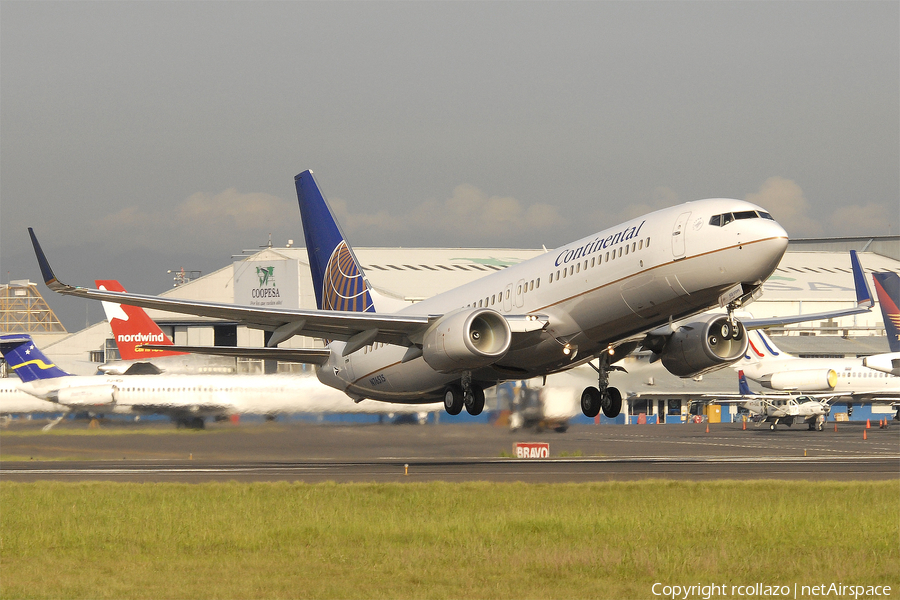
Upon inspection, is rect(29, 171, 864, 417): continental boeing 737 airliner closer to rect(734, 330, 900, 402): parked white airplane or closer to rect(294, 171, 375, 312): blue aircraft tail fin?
rect(294, 171, 375, 312): blue aircraft tail fin

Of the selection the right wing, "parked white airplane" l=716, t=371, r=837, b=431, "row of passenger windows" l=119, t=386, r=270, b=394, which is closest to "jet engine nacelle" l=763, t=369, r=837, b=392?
"parked white airplane" l=716, t=371, r=837, b=431

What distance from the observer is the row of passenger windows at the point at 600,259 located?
2733 cm

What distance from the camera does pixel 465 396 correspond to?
110ft

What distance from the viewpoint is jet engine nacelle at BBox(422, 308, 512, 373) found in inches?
1150

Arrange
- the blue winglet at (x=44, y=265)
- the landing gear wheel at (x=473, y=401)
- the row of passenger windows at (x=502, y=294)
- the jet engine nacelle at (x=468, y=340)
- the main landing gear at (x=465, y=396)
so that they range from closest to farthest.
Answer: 1. the blue winglet at (x=44, y=265)
2. the jet engine nacelle at (x=468, y=340)
3. the row of passenger windows at (x=502, y=294)
4. the main landing gear at (x=465, y=396)
5. the landing gear wheel at (x=473, y=401)

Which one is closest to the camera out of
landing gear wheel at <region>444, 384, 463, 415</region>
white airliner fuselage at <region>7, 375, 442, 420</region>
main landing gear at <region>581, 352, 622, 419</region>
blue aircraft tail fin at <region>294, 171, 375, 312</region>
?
landing gear wheel at <region>444, 384, 463, 415</region>

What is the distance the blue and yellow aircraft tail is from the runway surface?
6072mm

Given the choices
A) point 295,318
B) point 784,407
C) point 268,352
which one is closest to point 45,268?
point 295,318

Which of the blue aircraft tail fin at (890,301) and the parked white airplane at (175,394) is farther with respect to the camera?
the blue aircraft tail fin at (890,301)

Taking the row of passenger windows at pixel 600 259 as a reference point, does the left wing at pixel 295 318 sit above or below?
below

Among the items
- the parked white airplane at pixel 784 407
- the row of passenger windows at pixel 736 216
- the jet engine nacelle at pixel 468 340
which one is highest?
the row of passenger windows at pixel 736 216

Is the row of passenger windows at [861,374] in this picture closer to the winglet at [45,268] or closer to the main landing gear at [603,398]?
the main landing gear at [603,398]

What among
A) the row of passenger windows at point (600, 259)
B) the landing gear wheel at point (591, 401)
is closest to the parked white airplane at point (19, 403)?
the landing gear wheel at point (591, 401)

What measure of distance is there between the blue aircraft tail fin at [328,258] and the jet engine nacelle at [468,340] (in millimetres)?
11338
